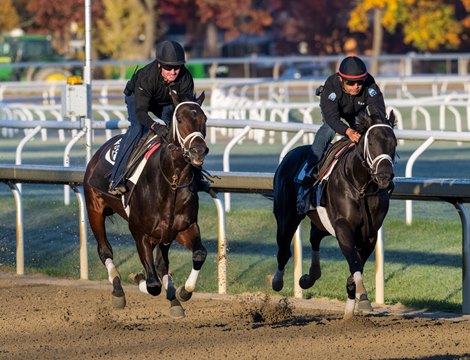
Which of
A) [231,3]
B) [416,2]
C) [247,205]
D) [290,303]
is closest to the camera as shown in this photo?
[290,303]

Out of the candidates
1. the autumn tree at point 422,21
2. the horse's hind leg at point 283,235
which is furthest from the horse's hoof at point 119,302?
the autumn tree at point 422,21

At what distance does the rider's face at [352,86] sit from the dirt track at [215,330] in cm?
148

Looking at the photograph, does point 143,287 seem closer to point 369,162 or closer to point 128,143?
point 128,143

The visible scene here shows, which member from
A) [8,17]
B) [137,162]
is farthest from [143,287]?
[8,17]

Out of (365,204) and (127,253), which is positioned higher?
(365,204)

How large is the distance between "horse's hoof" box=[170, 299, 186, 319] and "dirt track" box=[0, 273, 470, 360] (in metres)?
0.07

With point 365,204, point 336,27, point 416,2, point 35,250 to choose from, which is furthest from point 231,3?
point 365,204

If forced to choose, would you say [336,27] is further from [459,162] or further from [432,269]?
[432,269]

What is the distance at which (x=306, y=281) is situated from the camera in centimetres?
973

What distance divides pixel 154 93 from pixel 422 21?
36.8 meters

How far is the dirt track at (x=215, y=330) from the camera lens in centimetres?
773

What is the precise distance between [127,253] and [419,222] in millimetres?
2665

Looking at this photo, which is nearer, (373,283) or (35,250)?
(373,283)

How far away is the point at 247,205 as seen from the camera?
14.0 metres
